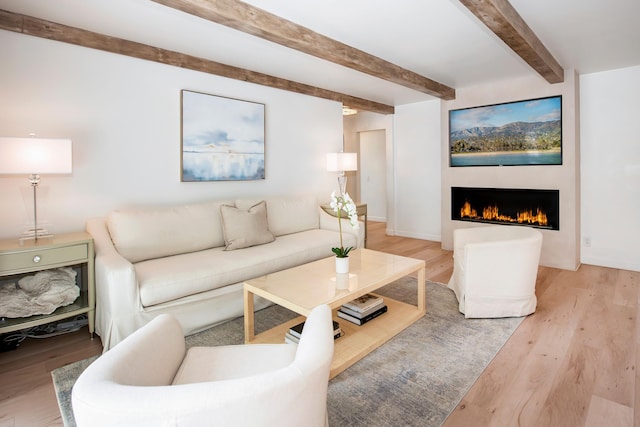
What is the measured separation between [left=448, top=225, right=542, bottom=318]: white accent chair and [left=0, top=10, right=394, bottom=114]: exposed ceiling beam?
2881mm

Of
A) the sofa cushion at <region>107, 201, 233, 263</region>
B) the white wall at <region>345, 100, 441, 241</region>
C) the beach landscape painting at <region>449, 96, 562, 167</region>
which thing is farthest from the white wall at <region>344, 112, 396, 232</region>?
the sofa cushion at <region>107, 201, 233, 263</region>

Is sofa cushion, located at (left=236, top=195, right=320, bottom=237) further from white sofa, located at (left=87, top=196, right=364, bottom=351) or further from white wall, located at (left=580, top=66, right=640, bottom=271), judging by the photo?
white wall, located at (left=580, top=66, right=640, bottom=271)

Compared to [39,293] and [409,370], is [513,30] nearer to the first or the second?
[409,370]

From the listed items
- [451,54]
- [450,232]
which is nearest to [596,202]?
[450,232]

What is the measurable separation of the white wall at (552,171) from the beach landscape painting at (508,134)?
71mm

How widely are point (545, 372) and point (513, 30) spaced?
229 cm

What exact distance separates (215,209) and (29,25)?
192 cm

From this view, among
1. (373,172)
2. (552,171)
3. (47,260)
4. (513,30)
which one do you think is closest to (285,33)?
(513,30)

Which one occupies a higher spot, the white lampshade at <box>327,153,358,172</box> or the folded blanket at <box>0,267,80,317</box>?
the white lampshade at <box>327,153,358,172</box>

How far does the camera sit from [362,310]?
2.58 m

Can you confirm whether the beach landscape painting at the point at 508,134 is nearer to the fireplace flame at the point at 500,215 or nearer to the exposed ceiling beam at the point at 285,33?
the fireplace flame at the point at 500,215

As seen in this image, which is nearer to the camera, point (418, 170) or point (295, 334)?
point (295, 334)

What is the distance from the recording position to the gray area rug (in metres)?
1.74

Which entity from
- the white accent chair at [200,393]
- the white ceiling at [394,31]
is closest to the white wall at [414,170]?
the white ceiling at [394,31]
